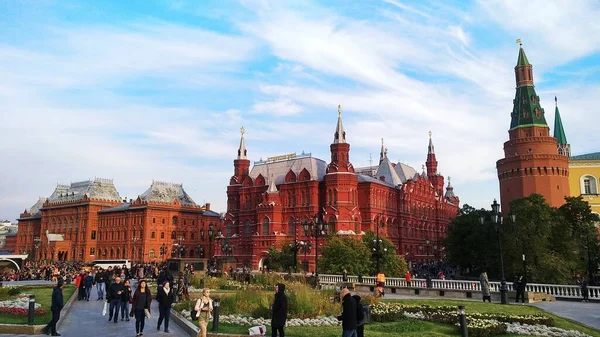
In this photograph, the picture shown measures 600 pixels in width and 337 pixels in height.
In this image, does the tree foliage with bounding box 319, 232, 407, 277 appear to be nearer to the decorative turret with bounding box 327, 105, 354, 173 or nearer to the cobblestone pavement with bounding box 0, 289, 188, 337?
the decorative turret with bounding box 327, 105, 354, 173

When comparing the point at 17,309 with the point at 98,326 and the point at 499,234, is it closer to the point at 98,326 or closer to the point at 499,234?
the point at 98,326

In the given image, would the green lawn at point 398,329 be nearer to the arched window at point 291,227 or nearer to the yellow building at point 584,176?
the arched window at point 291,227

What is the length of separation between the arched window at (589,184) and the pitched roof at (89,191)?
3596 inches

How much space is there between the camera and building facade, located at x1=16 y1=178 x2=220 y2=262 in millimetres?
92625

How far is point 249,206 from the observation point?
7494 centimetres

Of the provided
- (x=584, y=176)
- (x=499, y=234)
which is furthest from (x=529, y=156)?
(x=499, y=234)

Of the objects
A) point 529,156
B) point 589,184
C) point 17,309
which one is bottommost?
point 17,309

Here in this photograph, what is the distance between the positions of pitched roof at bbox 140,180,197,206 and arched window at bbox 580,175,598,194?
71.6 m

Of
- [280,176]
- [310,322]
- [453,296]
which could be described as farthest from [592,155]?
[310,322]

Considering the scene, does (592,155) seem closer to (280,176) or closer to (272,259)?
(280,176)

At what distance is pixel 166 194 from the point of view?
97312mm

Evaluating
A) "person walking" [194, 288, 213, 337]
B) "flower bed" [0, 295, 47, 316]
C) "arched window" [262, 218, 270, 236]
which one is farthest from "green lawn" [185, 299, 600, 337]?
"arched window" [262, 218, 270, 236]

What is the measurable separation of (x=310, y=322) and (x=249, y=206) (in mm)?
58861

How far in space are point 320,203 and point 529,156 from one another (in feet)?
104
